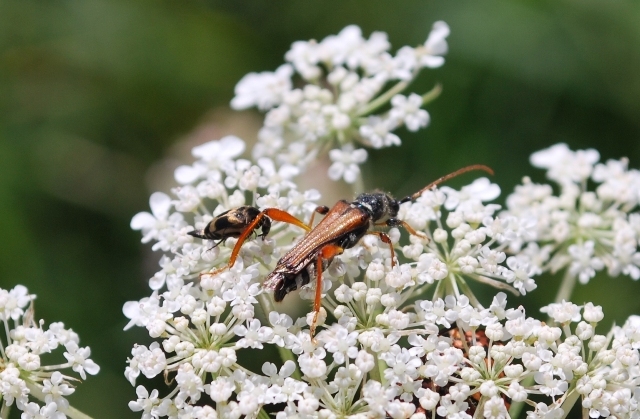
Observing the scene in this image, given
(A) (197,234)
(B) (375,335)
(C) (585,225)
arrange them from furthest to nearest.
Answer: (C) (585,225) → (A) (197,234) → (B) (375,335)

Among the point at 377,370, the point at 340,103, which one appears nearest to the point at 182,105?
the point at 340,103

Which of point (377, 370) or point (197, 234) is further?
point (197, 234)

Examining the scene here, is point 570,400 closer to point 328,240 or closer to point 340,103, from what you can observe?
point 328,240

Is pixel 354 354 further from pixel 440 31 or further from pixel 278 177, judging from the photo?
pixel 440 31

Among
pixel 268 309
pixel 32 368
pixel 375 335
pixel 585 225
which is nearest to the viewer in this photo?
pixel 375 335

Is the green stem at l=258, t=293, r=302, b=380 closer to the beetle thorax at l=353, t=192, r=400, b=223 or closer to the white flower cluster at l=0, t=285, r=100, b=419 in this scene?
the beetle thorax at l=353, t=192, r=400, b=223

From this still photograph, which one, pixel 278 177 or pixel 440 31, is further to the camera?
pixel 440 31

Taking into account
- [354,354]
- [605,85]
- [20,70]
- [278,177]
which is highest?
[20,70]

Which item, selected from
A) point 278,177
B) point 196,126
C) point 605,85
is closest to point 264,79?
point 278,177

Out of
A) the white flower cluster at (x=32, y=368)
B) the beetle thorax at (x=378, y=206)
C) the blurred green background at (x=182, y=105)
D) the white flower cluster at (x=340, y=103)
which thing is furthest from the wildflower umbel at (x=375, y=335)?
the blurred green background at (x=182, y=105)
